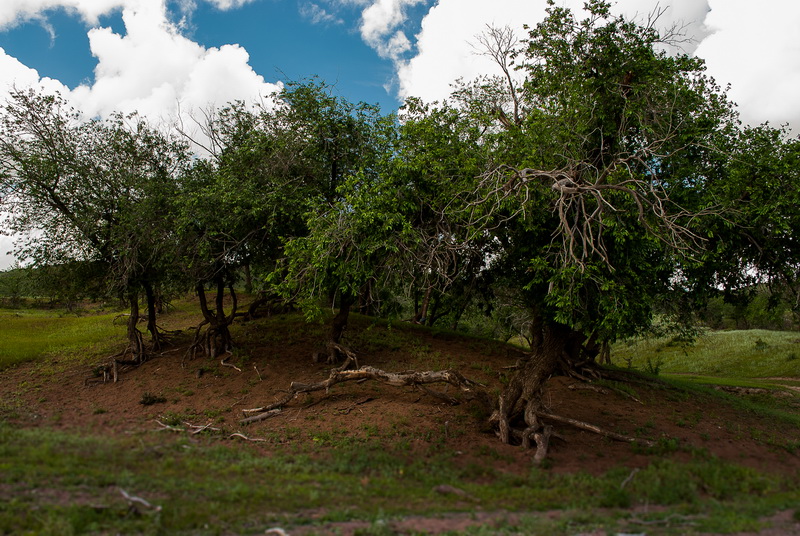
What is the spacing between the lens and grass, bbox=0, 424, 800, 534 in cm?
584

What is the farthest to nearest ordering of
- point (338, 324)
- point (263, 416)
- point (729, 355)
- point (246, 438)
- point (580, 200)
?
point (729, 355), point (338, 324), point (263, 416), point (246, 438), point (580, 200)

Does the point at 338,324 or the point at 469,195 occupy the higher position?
the point at 469,195

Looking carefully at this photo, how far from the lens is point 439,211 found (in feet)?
41.4

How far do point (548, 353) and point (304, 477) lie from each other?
7943mm

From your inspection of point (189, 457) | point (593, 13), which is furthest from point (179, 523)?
point (593, 13)

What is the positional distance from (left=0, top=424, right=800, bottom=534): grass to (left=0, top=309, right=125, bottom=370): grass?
12497mm

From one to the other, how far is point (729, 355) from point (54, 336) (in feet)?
148

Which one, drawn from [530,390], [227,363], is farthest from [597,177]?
[227,363]

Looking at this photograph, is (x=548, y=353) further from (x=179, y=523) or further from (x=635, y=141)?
(x=179, y=523)

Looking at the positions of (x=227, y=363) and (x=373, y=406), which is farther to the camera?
(x=227, y=363)

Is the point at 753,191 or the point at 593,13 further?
the point at 593,13

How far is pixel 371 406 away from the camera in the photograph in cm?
1359

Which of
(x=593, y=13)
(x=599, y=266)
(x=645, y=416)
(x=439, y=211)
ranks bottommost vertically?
(x=645, y=416)

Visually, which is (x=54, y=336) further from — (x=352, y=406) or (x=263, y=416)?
(x=352, y=406)
